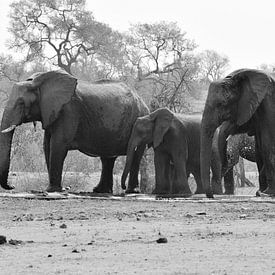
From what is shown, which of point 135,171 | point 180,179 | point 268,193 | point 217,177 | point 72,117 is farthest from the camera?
point 135,171

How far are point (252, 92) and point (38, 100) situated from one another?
414 cm

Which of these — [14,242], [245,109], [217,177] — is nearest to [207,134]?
[245,109]

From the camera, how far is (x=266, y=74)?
1695cm

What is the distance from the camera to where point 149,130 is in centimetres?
1905

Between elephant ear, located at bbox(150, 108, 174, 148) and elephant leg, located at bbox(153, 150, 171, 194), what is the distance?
0.95 feet

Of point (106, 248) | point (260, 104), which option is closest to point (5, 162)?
point (260, 104)

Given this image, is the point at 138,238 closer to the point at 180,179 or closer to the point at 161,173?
the point at 180,179

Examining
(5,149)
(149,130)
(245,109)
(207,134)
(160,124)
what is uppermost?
(245,109)

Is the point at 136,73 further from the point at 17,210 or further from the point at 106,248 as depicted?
the point at 106,248

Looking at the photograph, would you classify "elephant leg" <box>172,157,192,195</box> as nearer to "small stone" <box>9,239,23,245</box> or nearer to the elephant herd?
the elephant herd

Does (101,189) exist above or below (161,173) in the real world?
below

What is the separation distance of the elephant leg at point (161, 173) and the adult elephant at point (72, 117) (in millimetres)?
1141

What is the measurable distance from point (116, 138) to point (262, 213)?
338 inches

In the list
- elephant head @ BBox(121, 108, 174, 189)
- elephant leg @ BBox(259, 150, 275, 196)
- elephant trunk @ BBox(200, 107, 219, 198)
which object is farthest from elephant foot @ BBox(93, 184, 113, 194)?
elephant leg @ BBox(259, 150, 275, 196)
